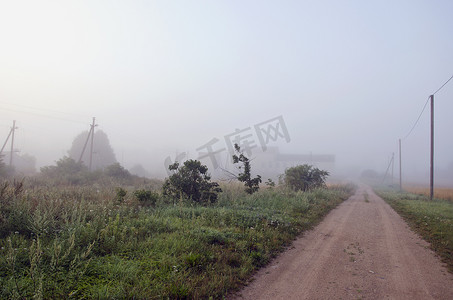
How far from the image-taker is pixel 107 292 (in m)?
3.60

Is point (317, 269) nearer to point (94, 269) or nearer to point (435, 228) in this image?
point (94, 269)

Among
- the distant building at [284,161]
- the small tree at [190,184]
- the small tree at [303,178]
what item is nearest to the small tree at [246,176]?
the small tree at [190,184]

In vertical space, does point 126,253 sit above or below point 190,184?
below

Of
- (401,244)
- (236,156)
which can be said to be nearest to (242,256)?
(401,244)

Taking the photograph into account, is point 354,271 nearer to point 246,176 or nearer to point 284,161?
point 246,176

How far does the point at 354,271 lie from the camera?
17.0ft

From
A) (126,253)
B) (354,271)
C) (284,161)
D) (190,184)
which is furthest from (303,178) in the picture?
(284,161)

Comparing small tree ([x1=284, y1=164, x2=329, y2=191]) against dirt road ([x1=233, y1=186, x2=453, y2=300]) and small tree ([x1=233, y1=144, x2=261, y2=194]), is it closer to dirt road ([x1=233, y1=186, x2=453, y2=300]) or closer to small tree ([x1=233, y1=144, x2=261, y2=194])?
small tree ([x1=233, y1=144, x2=261, y2=194])

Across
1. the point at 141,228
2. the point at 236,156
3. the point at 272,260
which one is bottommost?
the point at 272,260

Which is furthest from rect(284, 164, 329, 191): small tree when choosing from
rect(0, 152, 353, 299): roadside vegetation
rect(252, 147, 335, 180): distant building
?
rect(252, 147, 335, 180): distant building

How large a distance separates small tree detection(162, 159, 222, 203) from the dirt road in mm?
4980

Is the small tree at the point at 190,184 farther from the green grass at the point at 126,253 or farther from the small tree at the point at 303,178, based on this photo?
the small tree at the point at 303,178

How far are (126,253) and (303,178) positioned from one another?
2021 cm

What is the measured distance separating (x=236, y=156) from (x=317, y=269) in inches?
354
